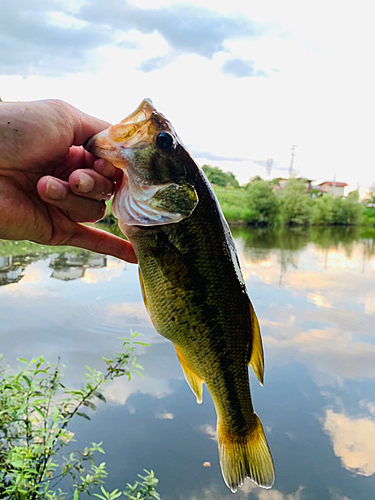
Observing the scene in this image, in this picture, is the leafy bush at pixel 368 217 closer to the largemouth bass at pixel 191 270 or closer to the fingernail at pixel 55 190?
the largemouth bass at pixel 191 270

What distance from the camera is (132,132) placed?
1.56 metres

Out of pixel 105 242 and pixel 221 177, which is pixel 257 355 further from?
pixel 221 177

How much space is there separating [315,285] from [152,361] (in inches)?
361

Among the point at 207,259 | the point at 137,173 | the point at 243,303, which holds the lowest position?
the point at 243,303

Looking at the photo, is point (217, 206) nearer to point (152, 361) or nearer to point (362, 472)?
point (362, 472)

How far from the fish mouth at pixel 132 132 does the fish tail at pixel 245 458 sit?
1317 mm

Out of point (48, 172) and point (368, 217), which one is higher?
point (48, 172)

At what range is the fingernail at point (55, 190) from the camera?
1710 millimetres

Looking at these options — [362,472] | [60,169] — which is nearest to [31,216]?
[60,169]

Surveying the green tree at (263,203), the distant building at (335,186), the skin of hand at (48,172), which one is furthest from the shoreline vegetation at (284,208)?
the distant building at (335,186)

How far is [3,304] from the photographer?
9.21 m

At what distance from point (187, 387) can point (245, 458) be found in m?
5.14

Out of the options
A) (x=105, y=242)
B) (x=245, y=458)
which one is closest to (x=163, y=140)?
(x=105, y=242)

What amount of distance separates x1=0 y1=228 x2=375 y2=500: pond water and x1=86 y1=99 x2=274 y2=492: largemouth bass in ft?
10.6
